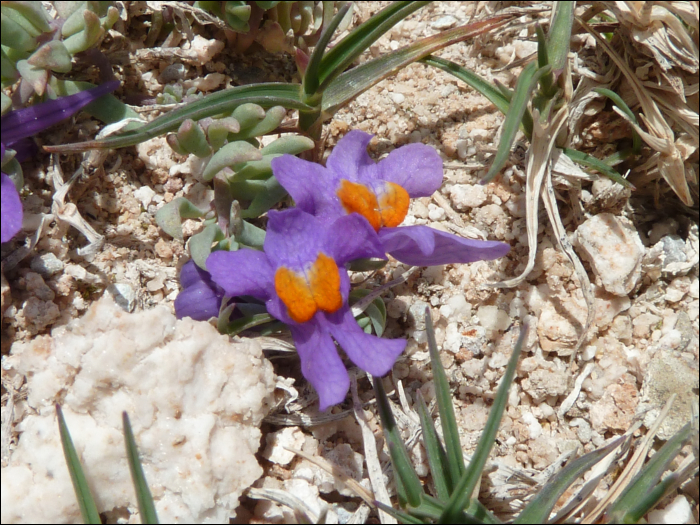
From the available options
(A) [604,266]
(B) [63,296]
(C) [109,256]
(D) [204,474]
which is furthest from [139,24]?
(A) [604,266]

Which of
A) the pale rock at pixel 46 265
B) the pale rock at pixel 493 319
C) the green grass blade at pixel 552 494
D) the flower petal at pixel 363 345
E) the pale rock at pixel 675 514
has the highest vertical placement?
the flower petal at pixel 363 345

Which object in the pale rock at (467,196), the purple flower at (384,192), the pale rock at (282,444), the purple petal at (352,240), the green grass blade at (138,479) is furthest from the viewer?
the pale rock at (467,196)

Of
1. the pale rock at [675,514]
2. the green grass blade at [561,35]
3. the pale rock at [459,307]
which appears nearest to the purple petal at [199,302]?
the pale rock at [459,307]

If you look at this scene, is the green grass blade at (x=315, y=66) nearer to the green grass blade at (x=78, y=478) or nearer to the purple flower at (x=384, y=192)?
the purple flower at (x=384, y=192)

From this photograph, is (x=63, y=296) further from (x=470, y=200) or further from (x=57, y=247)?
(x=470, y=200)

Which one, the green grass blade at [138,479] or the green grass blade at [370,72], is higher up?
the green grass blade at [370,72]

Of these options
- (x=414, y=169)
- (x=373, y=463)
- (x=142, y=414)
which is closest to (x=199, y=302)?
(x=142, y=414)

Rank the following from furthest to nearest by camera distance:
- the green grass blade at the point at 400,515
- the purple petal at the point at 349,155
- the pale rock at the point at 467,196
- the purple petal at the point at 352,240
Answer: the pale rock at the point at 467,196, the purple petal at the point at 349,155, the purple petal at the point at 352,240, the green grass blade at the point at 400,515
